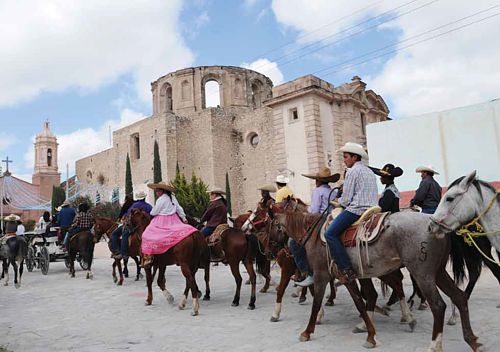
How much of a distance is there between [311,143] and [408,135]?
6.97m

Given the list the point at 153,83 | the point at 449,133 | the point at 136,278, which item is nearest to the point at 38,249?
the point at 136,278

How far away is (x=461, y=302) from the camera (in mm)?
3863

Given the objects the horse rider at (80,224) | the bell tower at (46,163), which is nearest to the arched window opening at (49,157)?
the bell tower at (46,163)

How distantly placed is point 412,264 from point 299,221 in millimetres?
1527

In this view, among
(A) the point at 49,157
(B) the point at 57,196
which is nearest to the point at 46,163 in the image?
(A) the point at 49,157

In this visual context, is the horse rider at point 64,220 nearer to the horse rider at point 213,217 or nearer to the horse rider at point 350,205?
the horse rider at point 213,217

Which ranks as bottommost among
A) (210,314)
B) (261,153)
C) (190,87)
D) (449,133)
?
(210,314)

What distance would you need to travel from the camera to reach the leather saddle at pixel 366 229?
13.8ft

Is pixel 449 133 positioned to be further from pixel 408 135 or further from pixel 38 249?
pixel 38 249

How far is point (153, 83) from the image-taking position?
43.3 meters

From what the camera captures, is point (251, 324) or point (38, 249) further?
point (38, 249)

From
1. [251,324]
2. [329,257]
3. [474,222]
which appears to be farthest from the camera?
[251,324]

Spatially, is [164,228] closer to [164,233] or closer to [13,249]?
[164,233]

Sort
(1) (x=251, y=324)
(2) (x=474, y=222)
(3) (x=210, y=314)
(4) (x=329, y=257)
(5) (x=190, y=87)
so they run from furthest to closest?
(5) (x=190, y=87) → (3) (x=210, y=314) → (1) (x=251, y=324) → (4) (x=329, y=257) → (2) (x=474, y=222)
